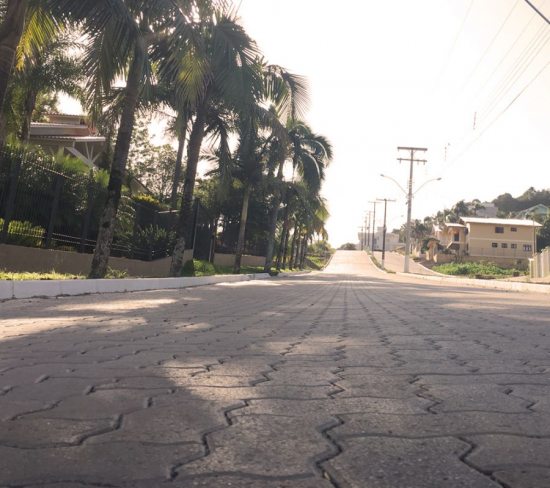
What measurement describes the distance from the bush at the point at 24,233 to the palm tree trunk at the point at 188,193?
210 inches

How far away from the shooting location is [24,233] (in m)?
13.1

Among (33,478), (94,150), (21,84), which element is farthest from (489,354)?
(94,150)

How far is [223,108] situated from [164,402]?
17915mm

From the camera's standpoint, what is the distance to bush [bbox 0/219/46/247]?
12.8 meters

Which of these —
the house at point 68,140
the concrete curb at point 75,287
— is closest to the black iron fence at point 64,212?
the concrete curb at point 75,287

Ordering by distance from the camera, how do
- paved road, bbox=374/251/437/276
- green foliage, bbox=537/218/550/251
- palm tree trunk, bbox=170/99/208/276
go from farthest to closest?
green foliage, bbox=537/218/550/251 < paved road, bbox=374/251/437/276 < palm tree trunk, bbox=170/99/208/276

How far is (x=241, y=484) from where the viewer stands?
180 cm

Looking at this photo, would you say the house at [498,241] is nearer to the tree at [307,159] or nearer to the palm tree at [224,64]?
the tree at [307,159]

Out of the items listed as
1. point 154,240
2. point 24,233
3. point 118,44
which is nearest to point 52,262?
point 24,233

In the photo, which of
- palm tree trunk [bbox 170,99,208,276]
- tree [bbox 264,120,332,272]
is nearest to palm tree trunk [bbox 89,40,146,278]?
palm tree trunk [bbox 170,99,208,276]

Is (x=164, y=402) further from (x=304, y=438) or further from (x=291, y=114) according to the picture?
(x=291, y=114)

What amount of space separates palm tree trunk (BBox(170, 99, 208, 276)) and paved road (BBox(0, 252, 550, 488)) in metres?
12.6

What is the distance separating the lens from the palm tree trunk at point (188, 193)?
60.5 feet

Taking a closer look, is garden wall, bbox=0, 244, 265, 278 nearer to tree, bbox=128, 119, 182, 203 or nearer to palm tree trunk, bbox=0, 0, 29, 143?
palm tree trunk, bbox=0, 0, 29, 143
